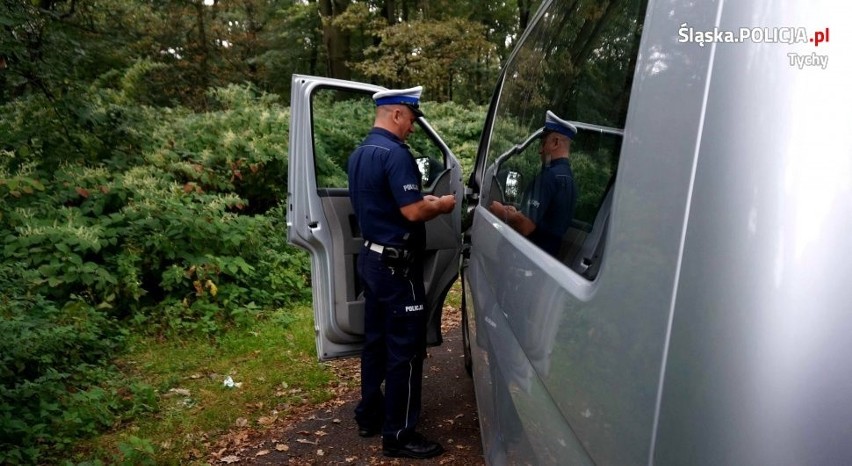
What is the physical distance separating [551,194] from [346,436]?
257 centimetres

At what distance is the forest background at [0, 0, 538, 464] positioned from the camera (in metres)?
3.88

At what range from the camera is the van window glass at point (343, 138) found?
381 centimetres

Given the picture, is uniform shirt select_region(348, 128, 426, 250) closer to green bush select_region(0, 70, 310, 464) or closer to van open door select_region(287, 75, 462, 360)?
van open door select_region(287, 75, 462, 360)

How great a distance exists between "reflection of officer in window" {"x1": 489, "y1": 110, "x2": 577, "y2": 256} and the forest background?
2.68 metres

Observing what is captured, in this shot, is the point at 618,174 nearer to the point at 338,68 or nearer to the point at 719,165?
the point at 719,165

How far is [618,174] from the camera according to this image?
124cm

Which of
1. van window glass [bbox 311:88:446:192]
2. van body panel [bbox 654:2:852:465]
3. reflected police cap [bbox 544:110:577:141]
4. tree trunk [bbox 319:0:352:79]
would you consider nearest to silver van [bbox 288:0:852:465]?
van body panel [bbox 654:2:852:465]

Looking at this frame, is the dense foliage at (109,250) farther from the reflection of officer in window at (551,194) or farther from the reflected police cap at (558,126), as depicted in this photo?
the reflected police cap at (558,126)

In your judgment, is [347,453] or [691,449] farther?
[347,453]

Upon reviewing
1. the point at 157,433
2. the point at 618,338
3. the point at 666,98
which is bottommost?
the point at 157,433

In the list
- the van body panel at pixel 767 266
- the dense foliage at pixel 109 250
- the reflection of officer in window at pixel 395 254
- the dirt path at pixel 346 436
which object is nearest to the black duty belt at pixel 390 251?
the reflection of officer in window at pixel 395 254

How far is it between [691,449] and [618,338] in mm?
224

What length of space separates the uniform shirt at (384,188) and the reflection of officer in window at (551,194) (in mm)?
1096

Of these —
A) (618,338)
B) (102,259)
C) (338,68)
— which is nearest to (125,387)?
(102,259)
